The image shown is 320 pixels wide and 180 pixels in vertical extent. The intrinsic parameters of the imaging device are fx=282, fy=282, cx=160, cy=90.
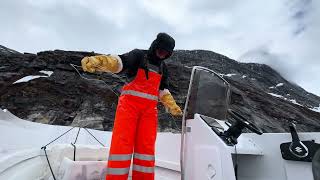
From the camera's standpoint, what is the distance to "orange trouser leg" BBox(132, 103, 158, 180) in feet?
8.46

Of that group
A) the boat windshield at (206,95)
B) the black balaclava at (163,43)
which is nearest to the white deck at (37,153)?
the boat windshield at (206,95)

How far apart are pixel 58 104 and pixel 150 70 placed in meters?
12.9

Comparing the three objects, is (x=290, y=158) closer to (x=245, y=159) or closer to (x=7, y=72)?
(x=245, y=159)

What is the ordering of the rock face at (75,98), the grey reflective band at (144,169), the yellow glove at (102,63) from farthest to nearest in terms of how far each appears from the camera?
the rock face at (75,98), the grey reflective band at (144,169), the yellow glove at (102,63)

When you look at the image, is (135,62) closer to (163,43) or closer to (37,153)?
(163,43)

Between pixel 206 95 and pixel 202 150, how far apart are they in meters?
0.59

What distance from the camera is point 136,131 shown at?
8.75ft

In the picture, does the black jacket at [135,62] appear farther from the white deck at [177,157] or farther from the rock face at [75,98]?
the rock face at [75,98]

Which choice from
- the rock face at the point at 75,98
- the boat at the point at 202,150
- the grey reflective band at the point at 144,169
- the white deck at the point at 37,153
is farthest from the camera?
the rock face at the point at 75,98

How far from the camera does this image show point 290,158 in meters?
1.96

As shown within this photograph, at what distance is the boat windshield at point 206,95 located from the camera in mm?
2613

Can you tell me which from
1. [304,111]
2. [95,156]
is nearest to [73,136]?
[95,156]

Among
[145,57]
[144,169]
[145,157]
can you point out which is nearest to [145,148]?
[145,157]

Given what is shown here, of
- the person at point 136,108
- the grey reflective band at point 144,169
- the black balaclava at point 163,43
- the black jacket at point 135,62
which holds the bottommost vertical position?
the grey reflective band at point 144,169
